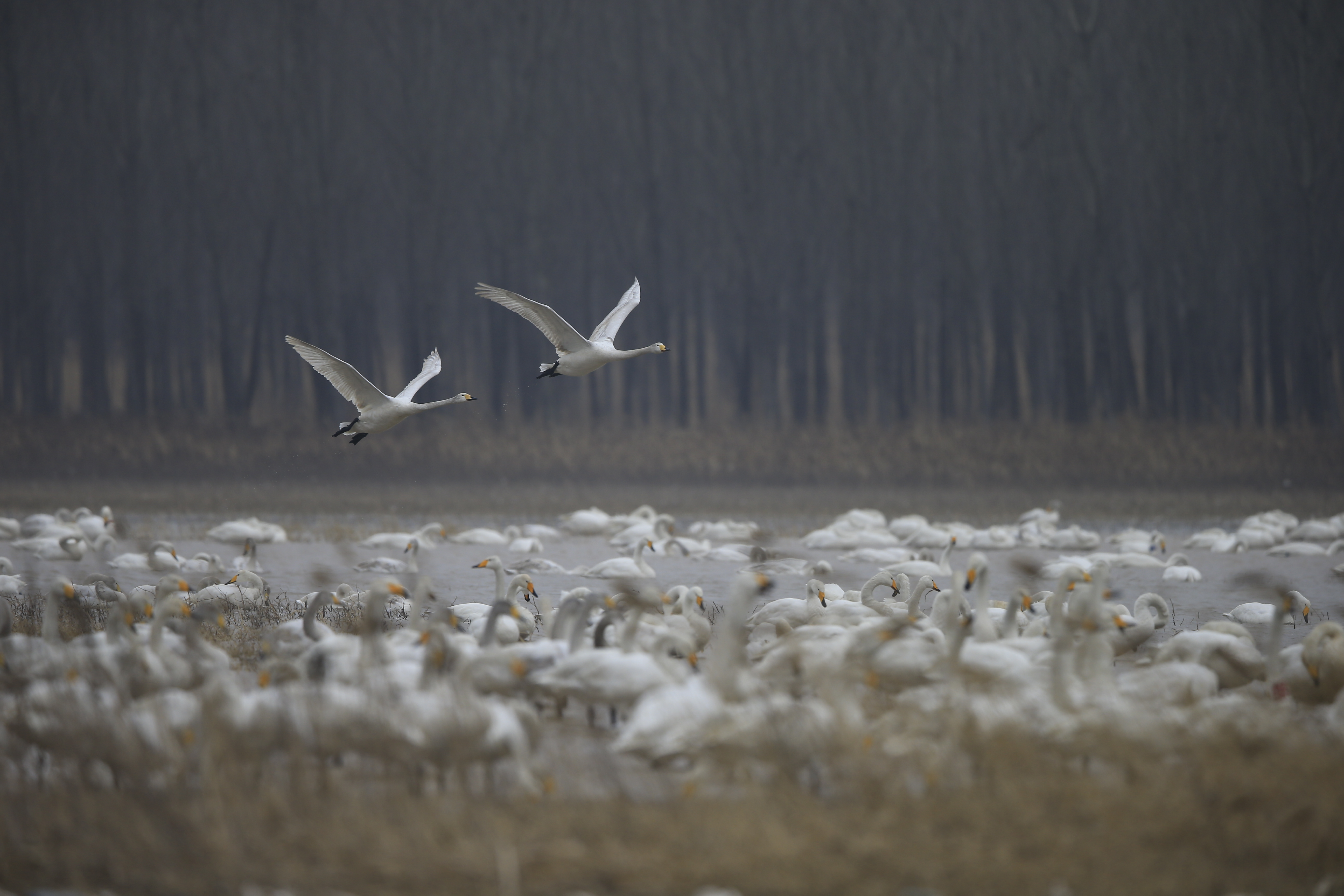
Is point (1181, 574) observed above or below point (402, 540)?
below

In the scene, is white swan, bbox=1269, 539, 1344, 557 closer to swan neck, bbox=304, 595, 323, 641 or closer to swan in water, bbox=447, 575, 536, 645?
swan in water, bbox=447, 575, 536, 645

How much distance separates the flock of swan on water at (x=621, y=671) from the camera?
685 centimetres

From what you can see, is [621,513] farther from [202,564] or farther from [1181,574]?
[1181,574]

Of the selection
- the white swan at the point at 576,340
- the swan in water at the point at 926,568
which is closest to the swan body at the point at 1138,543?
the swan in water at the point at 926,568

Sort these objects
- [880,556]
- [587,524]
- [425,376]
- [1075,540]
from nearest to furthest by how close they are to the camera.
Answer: [425,376], [880,556], [1075,540], [587,524]

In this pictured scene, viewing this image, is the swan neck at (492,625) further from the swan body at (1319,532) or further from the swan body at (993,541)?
the swan body at (1319,532)

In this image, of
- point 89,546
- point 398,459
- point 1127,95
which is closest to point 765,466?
point 398,459

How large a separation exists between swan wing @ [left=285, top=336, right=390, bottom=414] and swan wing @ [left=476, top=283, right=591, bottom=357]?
139 cm

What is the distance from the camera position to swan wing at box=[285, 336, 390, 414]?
13.2 metres

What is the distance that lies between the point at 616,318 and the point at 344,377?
298 centimetres

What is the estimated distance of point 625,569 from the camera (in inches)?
671

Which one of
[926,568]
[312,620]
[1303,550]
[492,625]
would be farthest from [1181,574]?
[312,620]

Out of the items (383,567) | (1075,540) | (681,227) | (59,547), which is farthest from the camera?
(681,227)

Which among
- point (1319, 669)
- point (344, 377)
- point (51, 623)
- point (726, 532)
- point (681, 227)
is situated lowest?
point (726, 532)
